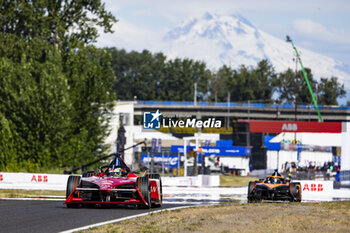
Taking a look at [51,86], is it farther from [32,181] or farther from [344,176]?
[344,176]

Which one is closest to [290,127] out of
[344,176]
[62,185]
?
[344,176]

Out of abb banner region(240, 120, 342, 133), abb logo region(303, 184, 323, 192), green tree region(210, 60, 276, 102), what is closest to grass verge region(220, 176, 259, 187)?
abb banner region(240, 120, 342, 133)

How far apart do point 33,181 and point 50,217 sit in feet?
61.0

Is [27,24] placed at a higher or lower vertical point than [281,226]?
higher

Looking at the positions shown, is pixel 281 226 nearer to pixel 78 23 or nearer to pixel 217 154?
pixel 78 23

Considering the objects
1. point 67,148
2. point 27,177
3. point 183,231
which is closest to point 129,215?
point 183,231

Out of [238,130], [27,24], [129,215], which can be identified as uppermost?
[27,24]

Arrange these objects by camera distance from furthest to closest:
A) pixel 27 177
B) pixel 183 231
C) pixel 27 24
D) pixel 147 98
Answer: pixel 147 98, pixel 27 24, pixel 27 177, pixel 183 231

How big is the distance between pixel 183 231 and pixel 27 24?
3981cm

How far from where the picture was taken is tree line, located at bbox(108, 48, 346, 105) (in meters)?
163

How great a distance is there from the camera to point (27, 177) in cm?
3197

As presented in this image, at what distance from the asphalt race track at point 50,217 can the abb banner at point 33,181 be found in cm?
1443

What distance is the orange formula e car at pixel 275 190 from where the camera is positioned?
22688 millimetres

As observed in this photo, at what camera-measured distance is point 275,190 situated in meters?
22.8
